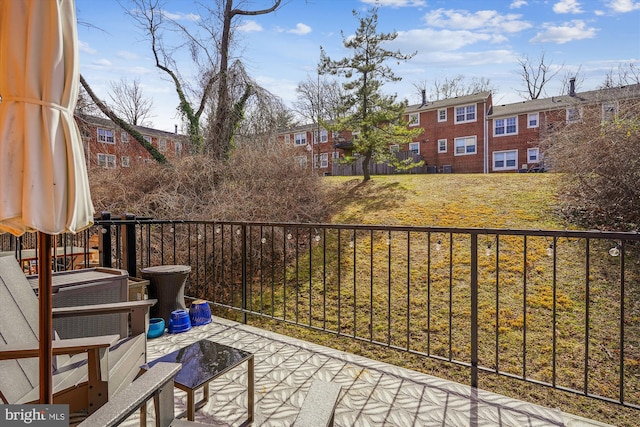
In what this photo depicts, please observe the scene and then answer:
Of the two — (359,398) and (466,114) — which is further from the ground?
(466,114)

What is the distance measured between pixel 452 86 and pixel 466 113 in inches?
255

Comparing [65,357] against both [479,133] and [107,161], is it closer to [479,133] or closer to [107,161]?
[107,161]

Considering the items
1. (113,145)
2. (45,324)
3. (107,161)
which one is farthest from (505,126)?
(45,324)

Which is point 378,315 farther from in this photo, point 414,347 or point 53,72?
point 53,72

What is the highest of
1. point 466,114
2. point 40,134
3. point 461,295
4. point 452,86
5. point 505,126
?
point 452,86

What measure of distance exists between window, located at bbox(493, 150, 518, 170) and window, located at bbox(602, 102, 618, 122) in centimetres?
1523

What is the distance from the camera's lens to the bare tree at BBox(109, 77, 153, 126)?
11.4 metres

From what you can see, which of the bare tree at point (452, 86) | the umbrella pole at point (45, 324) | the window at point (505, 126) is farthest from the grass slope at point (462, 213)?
the bare tree at point (452, 86)

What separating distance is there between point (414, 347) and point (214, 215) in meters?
4.50

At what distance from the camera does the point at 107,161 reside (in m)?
9.97

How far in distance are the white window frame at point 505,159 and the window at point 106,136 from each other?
2188cm

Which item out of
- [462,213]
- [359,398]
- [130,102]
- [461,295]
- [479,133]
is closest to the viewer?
[359,398]

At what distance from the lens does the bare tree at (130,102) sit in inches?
447

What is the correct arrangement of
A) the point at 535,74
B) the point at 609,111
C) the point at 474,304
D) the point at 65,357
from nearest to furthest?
the point at 65,357 → the point at 474,304 → the point at 609,111 → the point at 535,74
